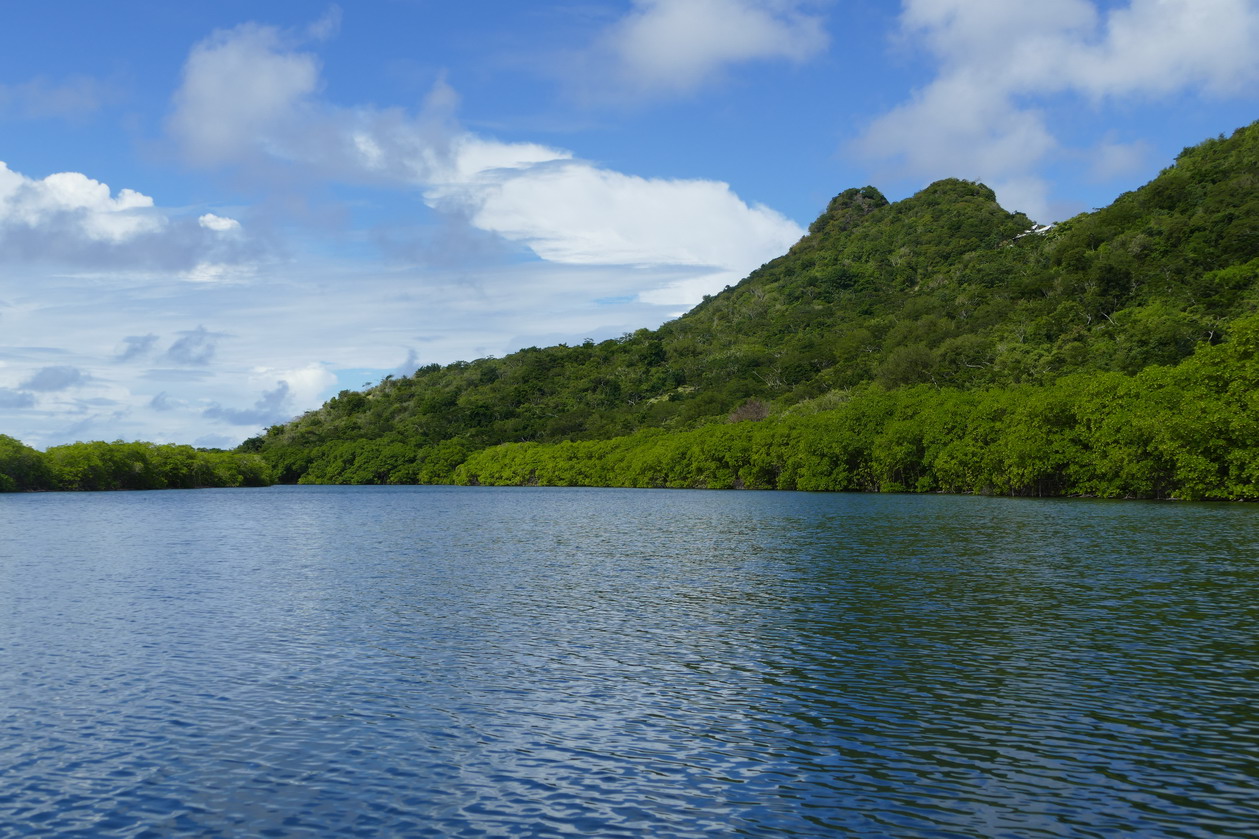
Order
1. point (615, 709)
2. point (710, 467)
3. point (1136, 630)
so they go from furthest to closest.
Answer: point (710, 467), point (1136, 630), point (615, 709)

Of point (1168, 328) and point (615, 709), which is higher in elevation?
point (1168, 328)

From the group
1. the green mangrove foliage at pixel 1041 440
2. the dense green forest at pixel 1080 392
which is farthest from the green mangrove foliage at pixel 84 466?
the green mangrove foliage at pixel 1041 440

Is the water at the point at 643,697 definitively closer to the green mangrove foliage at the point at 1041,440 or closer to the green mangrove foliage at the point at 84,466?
the green mangrove foliage at the point at 1041,440

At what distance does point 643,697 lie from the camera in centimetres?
2292

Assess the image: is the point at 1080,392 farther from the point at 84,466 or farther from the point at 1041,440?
the point at 84,466

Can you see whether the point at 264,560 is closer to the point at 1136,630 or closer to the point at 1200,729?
the point at 1136,630

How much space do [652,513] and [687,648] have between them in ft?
221

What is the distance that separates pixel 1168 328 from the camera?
123188 millimetres

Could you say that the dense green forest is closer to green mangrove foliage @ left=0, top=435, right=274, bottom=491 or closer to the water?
the water

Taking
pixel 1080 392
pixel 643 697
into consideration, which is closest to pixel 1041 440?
pixel 1080 392

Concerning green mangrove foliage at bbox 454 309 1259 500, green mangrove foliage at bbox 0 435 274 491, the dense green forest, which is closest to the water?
green mangrove foliage at bbox 454 309 1259 500

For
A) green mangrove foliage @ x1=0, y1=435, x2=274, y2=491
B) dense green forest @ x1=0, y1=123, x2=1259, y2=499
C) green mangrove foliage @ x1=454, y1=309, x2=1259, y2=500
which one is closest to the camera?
green mangrove foliage @ x1=454, y1=309, x2=1259, y2=500

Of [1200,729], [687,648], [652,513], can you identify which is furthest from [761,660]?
[652,513]

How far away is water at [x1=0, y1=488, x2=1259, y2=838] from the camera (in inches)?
627
